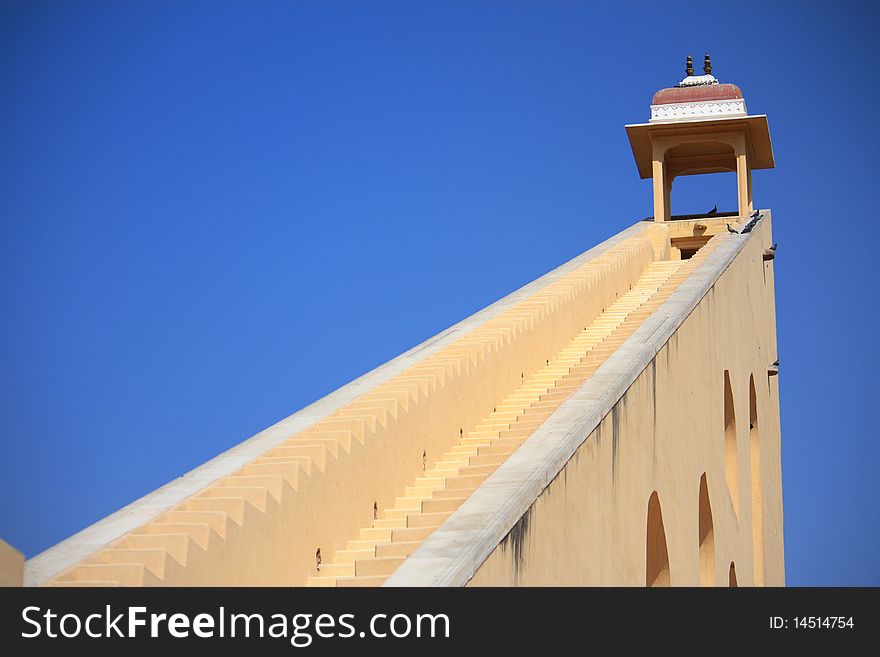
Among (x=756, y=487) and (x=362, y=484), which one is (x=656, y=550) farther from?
(x=756, y=487)

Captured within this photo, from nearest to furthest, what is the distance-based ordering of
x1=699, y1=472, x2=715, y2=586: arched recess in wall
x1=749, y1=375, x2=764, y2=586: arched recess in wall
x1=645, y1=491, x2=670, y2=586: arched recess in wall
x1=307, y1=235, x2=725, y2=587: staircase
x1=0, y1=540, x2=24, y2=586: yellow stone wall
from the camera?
x1=0, y1=540, x2=24, y2=586: yellow stone wall < x1=307, y1=235, x2=725, y2=587: staircase < x1=645, y1=491, x2=670, y2=586: arched recess in wall < x1=699, y1=472, x2=715, y2=586: arched recess in wall < x1=749, y1=375, x2=764, y2=586: arched recess in wall

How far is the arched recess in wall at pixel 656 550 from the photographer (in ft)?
26.6

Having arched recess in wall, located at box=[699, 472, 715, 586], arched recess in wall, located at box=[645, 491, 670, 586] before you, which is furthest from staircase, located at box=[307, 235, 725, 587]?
arched recess in wall, located at box=[699, 472, 715, 586]

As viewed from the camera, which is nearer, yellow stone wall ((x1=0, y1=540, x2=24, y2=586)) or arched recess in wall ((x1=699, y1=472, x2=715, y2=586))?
yellow stone wall ((x1=0, y1=540, x2=24, y2=586))

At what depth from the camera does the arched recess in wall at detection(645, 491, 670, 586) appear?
8109mm

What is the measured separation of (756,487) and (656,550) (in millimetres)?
6344

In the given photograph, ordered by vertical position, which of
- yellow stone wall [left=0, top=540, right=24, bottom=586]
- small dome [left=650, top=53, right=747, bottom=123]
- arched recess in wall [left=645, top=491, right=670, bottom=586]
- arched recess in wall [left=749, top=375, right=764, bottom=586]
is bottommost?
yellow stone wall [left=0, top=540, right=24, bottom=586]

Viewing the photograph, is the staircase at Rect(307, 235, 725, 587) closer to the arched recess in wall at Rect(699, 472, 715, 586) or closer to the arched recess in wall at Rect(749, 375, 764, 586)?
the arched recess in wall at Rect(699, 472, 715, 586)

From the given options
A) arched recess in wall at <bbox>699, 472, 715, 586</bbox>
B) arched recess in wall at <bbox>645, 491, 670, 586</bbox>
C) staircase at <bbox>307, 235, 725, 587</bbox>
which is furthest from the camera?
arched recess in wall at <bbox>699, 472, 715, 586</bbox>

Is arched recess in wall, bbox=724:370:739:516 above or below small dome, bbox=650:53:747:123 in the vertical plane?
below

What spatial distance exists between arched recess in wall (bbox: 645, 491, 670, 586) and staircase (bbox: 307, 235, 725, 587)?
97cm

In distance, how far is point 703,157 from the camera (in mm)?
18578
